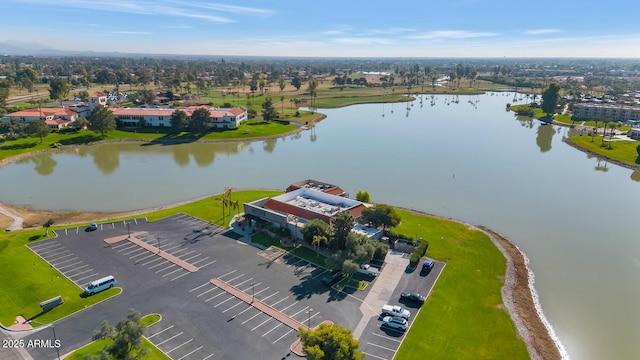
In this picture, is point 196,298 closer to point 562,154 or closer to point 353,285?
point 353,285

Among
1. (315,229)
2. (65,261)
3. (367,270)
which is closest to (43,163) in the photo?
(65,261)

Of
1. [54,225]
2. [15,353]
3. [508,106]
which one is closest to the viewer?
[15,353]

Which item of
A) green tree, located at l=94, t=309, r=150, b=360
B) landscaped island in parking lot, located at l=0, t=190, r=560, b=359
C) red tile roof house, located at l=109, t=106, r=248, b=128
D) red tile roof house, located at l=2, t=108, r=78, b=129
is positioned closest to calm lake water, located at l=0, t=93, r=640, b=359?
landscaped island in parking lot, located at l=0, t=190, r=560, b=359

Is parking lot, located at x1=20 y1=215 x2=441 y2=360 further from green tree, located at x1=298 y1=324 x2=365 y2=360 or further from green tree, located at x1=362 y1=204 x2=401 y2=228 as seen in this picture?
green tree, located at x1=362 y1=204 x2=401 y2=228

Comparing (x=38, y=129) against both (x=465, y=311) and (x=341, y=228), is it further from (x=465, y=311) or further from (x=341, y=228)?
(x=465, y=311)

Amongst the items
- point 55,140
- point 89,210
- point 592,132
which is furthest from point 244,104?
point 592,132

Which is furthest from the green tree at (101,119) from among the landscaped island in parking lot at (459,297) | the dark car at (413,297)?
the dark car at (413,297)
